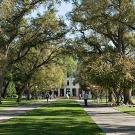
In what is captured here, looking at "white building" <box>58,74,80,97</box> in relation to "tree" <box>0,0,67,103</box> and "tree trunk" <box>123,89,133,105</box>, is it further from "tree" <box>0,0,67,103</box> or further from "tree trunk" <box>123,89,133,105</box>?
"tree" <box>0,0,67,103</box>

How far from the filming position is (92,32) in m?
61.8

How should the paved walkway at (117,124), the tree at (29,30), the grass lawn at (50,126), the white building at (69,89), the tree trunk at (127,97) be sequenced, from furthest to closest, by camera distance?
the white building at (69,89)
the tree trunk at (127,97)
the tree at (29,30)
the paved walkway at (117,124)
the grass lawn at (50,126)

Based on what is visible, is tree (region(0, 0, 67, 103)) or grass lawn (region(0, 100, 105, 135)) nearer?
grass lawn (region(0, 100, 105, 135))

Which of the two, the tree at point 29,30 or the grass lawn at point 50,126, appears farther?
the tree at point 29,30

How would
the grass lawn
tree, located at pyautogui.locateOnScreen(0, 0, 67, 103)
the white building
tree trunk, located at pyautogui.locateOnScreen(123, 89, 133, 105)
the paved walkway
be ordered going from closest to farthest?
1. the grass lawn
2. the paved walkway
3. tree, located at pyautogui.locateOnScreen(0, 0, 67, 103)
4. tree trunk, located at pyautogui.locateOnScreen(123, 89, 133, 105)
5. the white building

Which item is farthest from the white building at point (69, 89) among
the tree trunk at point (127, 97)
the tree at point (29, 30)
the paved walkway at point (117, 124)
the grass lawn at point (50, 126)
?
the grass lawn at point (50, 126)

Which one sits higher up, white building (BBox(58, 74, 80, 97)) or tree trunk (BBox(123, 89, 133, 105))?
white building (BBox(58, 74, 80, 97))

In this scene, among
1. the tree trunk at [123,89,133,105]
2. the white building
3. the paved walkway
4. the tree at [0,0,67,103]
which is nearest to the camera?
the paved walkway

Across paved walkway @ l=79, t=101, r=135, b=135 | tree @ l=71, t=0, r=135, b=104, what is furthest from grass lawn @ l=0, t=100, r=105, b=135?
tree @ l=71, t=0, r=135, b=104

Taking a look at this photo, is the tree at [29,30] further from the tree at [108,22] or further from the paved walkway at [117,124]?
the paved walkway at [117,124]

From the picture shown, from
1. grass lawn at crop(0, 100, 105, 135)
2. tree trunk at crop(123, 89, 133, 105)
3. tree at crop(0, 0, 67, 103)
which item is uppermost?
tree at crop(0, 0, 67, 103)

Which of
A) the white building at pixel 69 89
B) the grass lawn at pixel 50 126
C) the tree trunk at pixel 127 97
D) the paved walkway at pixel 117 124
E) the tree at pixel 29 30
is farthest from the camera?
the white building at pixel 69 89

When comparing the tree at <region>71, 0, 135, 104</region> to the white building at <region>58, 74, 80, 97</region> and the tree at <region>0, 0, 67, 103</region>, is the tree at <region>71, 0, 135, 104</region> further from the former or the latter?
the white building at <region>58, 74, 80, 97</region>

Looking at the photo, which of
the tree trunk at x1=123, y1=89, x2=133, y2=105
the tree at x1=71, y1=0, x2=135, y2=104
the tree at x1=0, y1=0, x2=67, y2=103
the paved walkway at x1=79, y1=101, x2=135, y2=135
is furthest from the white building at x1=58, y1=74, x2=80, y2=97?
the paved walkway at x1=79, y1=101, x2=135, y2=135
